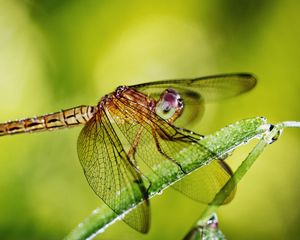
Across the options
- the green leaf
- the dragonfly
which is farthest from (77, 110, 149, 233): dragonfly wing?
the green leaf

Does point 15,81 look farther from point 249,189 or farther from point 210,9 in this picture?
point 249,189

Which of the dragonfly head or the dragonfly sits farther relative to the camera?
the dragonfly head

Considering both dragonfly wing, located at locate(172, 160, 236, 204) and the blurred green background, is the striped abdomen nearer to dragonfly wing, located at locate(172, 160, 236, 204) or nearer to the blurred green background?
the blurred green background

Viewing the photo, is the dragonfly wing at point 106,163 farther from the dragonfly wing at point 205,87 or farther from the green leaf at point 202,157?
the dragonfly wing at point 205,87

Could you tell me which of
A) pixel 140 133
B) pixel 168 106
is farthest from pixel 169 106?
pixel 140 133

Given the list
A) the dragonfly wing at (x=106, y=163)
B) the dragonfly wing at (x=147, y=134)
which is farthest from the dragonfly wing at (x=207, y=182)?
the dragonfly wing at (x=106, y=163)

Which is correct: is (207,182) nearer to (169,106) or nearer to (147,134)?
(147,134)

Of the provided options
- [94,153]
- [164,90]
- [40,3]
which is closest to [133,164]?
[94,153]
